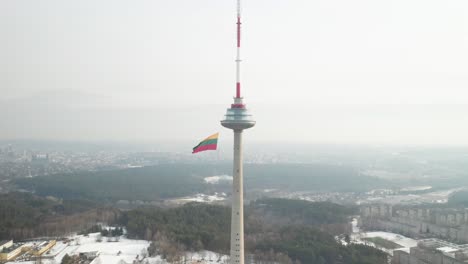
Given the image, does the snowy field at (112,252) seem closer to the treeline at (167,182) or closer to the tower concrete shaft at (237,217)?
the tower concrete shaft at (237,217)

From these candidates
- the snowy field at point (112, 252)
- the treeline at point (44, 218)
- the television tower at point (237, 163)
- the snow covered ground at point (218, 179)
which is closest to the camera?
the television tower at point (237, 163)

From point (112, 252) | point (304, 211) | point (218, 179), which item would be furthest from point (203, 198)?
point (112, 252)

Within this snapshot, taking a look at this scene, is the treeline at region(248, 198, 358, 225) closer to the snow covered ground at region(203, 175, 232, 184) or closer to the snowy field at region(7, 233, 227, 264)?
the snowy field at region(7, 233, 227, 264)

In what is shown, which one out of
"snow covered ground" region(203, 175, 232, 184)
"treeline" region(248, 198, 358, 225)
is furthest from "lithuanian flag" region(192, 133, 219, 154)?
"snow covered ground" region(203, 175, 232, 184)

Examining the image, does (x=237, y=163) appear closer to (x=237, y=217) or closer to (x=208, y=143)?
(x=208, y=143)

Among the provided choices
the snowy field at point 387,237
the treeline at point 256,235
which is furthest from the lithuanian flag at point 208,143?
the snowy field at point 387,237

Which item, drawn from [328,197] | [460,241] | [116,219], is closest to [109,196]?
[116,219]
